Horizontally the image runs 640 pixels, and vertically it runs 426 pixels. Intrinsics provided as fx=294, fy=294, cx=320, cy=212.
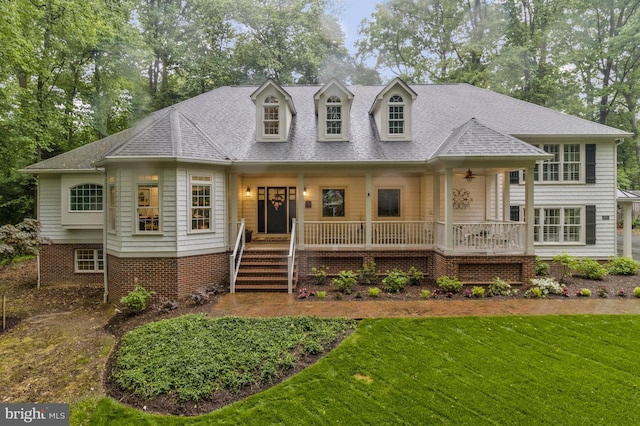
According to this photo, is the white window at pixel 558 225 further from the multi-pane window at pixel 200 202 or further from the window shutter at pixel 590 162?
the multi-pane window at pixel 200 202

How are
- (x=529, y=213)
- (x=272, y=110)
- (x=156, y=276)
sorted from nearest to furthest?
1. (x=156, y=276)
2. (x=529, y=213)
3. (x=272, y=110)

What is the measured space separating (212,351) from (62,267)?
937cm

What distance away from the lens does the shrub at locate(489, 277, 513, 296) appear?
8266mm

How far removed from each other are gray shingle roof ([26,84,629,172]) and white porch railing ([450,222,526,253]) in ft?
7.38

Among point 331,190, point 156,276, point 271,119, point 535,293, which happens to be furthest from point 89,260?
point 535,293

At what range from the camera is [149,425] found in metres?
3.89

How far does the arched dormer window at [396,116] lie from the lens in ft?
36.4

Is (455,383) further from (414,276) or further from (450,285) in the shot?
(414,276)

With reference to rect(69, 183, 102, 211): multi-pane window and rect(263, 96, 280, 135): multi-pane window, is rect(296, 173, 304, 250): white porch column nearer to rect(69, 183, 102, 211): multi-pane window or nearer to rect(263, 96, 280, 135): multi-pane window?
rect(263, 96, 280, 135): multi-pane window

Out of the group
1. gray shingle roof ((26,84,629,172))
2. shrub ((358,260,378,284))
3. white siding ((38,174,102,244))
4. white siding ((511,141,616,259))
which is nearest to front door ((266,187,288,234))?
gray shingle roof ((26,84,629,172))

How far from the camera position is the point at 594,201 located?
11.6 m

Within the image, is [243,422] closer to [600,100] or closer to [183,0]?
[183,0]

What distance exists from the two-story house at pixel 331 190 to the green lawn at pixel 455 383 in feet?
10.8

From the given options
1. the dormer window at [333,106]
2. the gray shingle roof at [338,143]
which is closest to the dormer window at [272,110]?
the gray shingle roof at [338,143]
